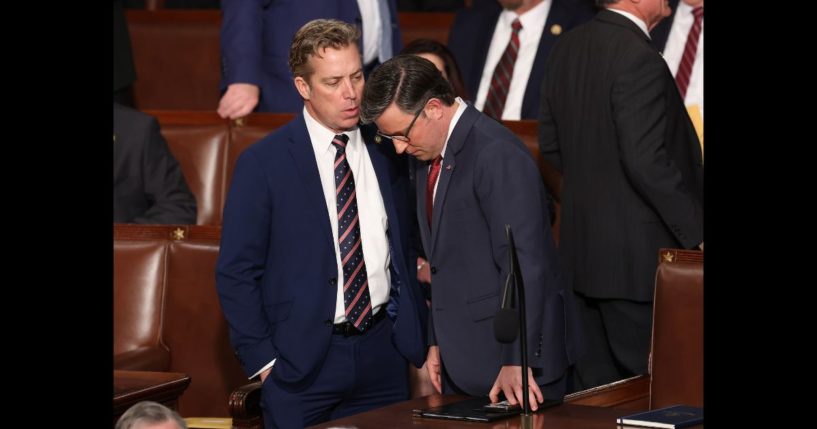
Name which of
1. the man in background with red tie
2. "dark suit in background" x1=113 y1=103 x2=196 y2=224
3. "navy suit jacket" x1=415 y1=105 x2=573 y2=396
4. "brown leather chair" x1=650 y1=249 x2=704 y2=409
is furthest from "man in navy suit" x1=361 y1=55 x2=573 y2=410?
the man in background with red tie

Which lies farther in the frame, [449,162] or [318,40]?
[318,40]

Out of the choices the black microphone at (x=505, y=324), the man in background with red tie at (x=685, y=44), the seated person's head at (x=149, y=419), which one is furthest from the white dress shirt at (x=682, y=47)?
the seated person's head at (x=149, y=419)

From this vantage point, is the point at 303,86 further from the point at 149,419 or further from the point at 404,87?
the point at 149,419

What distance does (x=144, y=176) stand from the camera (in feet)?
13.6

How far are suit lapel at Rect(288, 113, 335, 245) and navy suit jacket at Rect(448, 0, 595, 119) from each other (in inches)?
66.5

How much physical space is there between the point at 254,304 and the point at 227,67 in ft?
5.99

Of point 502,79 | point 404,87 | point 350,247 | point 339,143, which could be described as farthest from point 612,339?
point 502,79

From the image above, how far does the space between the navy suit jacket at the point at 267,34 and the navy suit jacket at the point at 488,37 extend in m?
0.53

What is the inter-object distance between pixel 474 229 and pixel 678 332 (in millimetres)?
730

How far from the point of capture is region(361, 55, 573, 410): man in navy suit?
2475 millimetres
